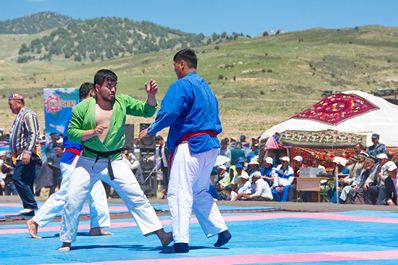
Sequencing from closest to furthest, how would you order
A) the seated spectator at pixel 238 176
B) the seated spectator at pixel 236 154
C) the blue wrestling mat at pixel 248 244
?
the blue wrestling mat at pixel 248 244, the seated spectator at pixel 238 176, the seated spectator at pixel 236 154

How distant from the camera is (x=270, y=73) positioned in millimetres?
106062

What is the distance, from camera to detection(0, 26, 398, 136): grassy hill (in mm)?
85438

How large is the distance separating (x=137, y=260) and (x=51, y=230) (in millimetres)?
4461

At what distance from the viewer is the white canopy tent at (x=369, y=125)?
90.5ft

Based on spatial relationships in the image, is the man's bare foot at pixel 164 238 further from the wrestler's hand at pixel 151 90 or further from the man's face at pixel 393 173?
the man's face at pixel 393 173

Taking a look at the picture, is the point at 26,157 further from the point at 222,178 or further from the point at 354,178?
the point at 222,178

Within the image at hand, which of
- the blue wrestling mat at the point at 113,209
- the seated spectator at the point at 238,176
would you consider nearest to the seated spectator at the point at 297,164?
the seated spectator at the point at 238,176

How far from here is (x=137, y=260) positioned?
985cm

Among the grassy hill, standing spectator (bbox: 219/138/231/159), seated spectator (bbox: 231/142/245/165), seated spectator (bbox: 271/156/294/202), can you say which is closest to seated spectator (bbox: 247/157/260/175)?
seated spectator (bbox: 271/156/294/202)

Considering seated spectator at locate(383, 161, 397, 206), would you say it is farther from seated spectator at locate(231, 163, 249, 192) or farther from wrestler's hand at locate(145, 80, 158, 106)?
wrestler's hand at locate(145, 80, 158, 106)

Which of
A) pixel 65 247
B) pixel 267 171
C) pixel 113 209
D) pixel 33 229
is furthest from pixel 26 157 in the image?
pixel 267 171

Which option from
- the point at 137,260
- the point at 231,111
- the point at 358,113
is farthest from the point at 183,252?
the point at 231,111

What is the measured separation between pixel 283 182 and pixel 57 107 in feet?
29.1

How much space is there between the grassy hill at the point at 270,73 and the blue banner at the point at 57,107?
3754cm
